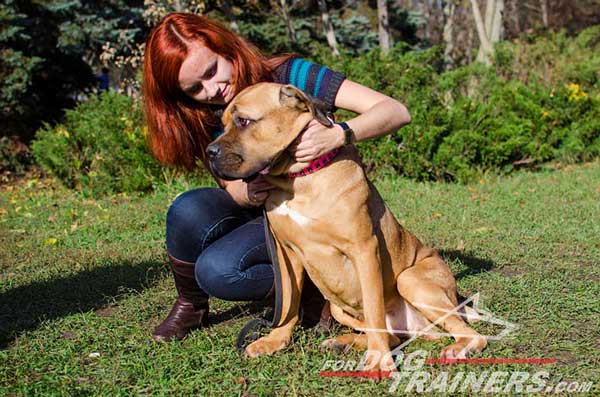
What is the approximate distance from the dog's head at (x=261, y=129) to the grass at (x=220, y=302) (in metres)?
0.97

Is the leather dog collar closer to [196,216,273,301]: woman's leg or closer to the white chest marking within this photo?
the white chest marking

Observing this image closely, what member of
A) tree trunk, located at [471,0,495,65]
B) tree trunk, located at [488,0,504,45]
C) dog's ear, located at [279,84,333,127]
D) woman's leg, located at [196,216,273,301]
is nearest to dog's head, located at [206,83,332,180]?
dog's ear, located at [279,84,333,127]

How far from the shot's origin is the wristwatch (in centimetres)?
292

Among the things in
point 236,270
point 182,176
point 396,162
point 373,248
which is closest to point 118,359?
point 236,270

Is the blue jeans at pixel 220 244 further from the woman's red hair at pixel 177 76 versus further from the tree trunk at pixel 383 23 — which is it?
the tree trunk at pixel 383 23

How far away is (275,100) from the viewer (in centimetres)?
288

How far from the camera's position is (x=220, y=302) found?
414cm

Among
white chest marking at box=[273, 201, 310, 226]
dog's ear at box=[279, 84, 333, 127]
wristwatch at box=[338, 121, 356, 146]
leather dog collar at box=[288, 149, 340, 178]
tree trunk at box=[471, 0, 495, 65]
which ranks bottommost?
tree trunk at box=[471, 0, 495, 65]

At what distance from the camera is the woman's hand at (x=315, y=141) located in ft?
9.36

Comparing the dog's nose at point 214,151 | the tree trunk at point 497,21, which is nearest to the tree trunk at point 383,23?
the tree trunk at point 497,21

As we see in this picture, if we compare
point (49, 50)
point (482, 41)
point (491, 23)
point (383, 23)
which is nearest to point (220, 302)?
point (49, 50)

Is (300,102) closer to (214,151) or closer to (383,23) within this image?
(214,151)

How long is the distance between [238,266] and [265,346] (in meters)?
0.47

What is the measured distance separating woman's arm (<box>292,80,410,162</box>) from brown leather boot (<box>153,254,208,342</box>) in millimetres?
1106
